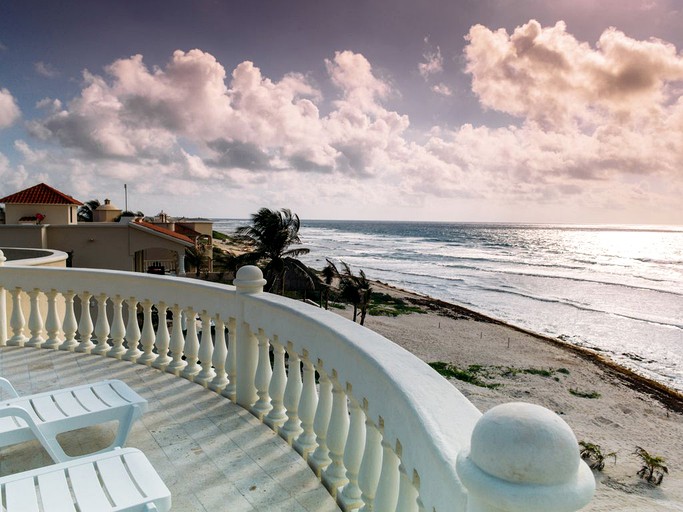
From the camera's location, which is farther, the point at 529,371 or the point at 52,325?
the point at 529,371

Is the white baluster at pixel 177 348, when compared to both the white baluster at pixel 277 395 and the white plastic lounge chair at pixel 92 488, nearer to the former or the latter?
the white baluster at pixel 277 395

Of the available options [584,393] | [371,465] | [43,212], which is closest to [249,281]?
[371,465]

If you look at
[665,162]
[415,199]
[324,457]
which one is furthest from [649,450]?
[415,199]

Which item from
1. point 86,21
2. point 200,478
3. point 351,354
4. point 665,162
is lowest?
point 200,478

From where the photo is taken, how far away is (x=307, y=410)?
2.84 m

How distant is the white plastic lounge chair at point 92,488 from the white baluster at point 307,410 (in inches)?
37.6

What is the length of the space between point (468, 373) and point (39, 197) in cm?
2229

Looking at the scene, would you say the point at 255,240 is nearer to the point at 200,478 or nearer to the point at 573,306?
the point at 200,478

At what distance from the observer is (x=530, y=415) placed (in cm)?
88

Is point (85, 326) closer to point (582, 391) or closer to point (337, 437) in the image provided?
point (337, 437)

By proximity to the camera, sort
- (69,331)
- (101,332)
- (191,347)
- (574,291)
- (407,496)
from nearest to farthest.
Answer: (407,496)
(191,347)
(101,332)
(69,331)
(574,291)

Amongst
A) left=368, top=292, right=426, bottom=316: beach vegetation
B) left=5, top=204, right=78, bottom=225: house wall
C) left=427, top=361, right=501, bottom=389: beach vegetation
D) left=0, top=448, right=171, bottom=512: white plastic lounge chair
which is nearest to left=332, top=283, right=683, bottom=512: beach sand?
left=427, top=361, right=501, bottom=389: beach vegetation

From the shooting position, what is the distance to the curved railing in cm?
87

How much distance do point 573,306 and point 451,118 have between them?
31435mm
